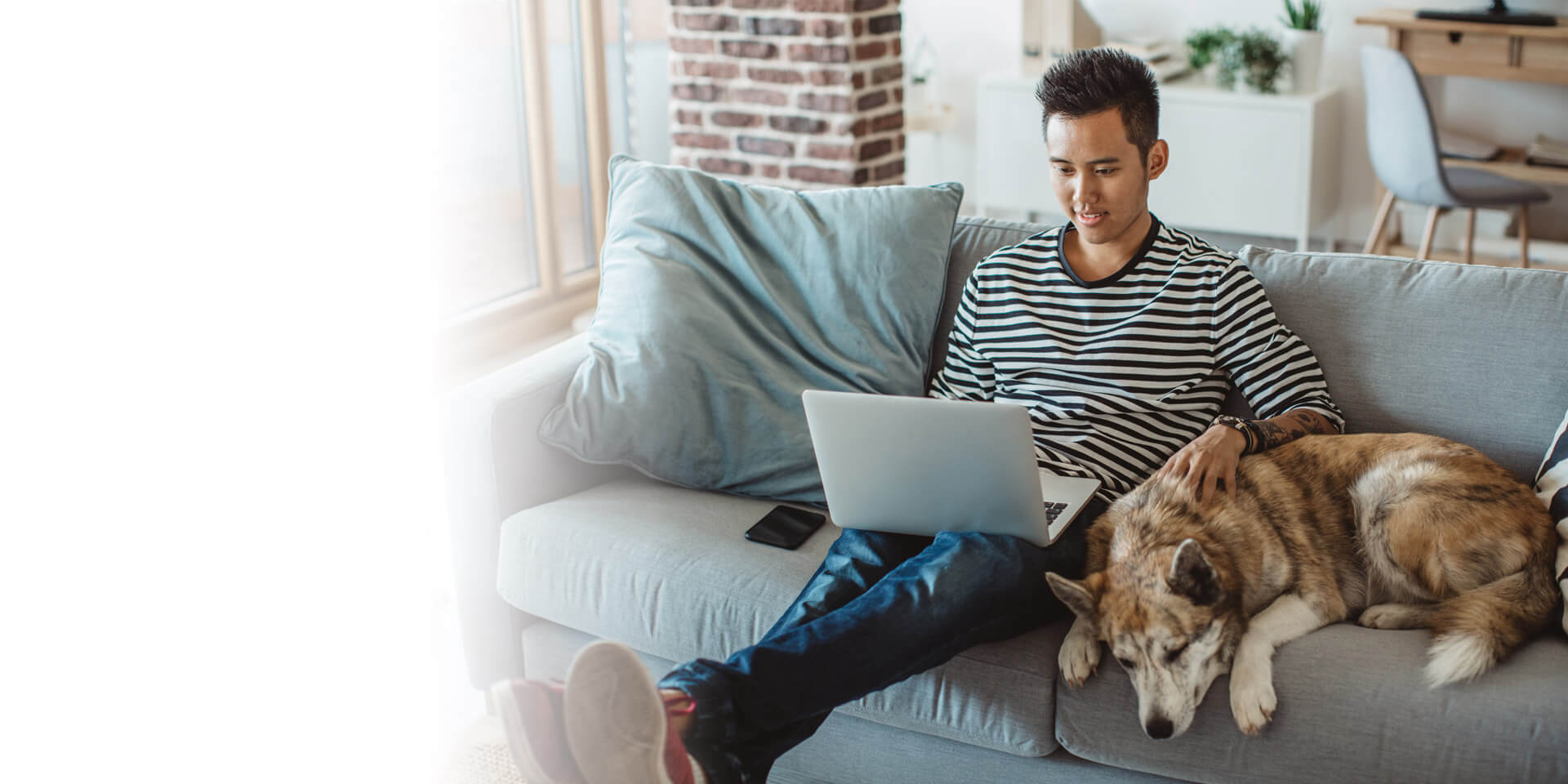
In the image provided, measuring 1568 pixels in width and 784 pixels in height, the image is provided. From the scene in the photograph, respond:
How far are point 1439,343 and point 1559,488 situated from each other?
0.31m

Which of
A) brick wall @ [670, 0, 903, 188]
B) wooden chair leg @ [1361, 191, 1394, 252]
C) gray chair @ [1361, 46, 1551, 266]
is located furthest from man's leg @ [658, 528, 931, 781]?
wooden chair leg @ [1361, 191, 1394, 252]

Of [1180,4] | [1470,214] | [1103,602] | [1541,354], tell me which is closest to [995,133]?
[1180,4]

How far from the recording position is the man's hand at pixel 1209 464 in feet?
5.83

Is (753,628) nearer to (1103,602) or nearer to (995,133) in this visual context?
(1103,602)

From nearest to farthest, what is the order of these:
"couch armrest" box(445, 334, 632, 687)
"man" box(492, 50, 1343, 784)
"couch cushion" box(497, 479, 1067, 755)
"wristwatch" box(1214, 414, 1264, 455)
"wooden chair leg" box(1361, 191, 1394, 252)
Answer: "man" box(492, 50, 1343, 784)
"couch cushion" box(497, 479, 1067, 755)
"wristwatch" box(1214, 414, 1264, 455)
"couch armrest" box(445, 334, 632, 687)
"wooden chair leg" box(1361, 191, 1394, 252)

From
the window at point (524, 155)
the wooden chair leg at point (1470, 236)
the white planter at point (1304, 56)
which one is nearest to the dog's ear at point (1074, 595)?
the window at point (524, 155)

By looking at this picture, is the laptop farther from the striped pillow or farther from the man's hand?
the striped pillow

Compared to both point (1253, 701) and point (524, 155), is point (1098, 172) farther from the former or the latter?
point (524, 155)

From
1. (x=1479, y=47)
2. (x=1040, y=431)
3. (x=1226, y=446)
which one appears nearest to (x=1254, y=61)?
(x=1479, y=47)

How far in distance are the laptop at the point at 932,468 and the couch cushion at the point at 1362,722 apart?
0.24 metres

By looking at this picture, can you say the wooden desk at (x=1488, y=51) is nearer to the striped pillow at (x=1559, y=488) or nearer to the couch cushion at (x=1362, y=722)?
the striped pillow at (x=1559, y=488)

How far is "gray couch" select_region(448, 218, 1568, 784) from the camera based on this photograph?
1.57 metres

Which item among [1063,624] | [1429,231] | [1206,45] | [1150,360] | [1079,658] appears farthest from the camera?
[1206,45]

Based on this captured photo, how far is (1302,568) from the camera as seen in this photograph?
5.69 ft
